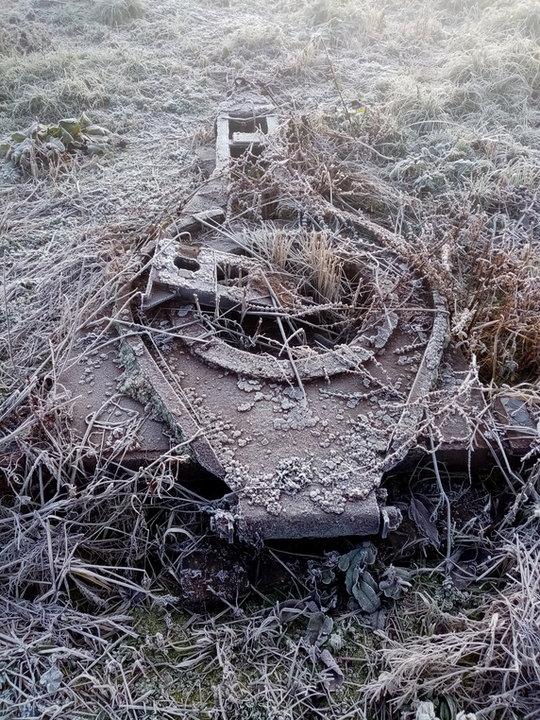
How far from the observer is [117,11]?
6426 mm

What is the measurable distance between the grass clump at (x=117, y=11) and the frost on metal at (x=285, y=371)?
460cm

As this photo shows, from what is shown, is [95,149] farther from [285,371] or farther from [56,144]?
[285,371]

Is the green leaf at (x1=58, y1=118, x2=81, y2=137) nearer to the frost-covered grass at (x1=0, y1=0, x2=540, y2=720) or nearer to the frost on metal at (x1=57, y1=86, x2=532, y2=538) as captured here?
the frost-covered grass at (x1=0, y1=0, x2=540, y2=720)

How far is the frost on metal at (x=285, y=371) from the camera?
2.09 metres

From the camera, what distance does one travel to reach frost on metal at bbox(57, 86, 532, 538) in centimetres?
209

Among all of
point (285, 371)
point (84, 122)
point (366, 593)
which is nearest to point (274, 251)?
point (285, 371)

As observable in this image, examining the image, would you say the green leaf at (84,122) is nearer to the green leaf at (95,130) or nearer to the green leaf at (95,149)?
the green leaf at (95,130)

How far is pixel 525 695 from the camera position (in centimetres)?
174

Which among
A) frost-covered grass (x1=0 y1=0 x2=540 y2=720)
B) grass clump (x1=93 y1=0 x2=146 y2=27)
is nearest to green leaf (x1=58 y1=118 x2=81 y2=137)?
frost-covered grass (x1=0 y1=0 x2=540 y2=720)

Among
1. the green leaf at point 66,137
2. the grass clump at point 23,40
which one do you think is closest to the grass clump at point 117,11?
the grass clump at point 23,40

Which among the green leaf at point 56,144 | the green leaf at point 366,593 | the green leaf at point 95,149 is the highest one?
the green leaf at point 56,144

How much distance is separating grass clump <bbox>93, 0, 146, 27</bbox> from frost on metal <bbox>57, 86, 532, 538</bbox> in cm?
460

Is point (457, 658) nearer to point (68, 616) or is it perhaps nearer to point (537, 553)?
point (537, 553)

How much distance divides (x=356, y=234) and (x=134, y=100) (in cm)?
300
